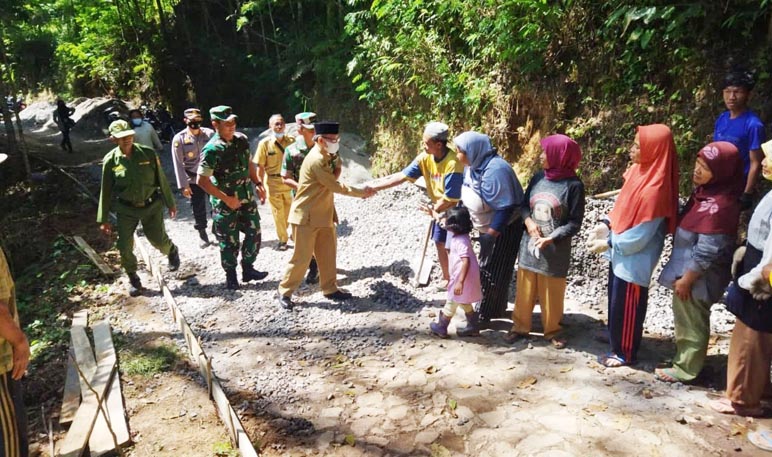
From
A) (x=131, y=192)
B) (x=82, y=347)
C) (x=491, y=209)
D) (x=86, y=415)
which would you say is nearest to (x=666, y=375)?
(x=491, y=209)

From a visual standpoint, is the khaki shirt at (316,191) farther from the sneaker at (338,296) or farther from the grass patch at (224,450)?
the grass patch at (224,450)

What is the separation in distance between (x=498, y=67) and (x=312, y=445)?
6.30 meters

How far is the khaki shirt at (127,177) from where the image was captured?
228 inches

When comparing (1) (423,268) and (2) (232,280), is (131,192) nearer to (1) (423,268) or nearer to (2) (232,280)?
(2) (232,280)

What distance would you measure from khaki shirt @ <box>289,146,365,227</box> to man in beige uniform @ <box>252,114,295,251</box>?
1.81 meters

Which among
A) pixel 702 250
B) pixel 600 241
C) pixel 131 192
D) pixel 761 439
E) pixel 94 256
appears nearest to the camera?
pixel 761 439

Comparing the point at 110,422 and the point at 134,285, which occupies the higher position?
the point at 134,285

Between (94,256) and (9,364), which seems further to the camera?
(94,256)

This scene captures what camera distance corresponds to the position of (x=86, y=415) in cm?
383

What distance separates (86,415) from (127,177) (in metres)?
2.91

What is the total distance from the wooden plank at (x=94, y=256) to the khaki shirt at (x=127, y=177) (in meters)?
1.44

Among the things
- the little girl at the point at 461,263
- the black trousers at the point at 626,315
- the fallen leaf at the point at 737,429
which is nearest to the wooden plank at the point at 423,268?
the little girl at the point at 461,263

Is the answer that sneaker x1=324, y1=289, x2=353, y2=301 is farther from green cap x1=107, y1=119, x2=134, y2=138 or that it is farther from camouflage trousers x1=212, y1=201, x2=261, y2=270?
green cap x1=107, y1=119, x2=134, y2=138

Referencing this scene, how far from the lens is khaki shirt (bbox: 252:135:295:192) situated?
275 inches
